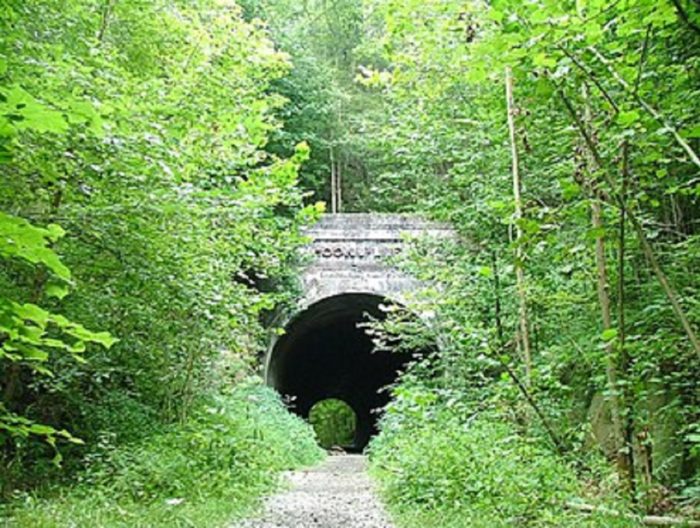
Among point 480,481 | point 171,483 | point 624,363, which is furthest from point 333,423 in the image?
point 624,363

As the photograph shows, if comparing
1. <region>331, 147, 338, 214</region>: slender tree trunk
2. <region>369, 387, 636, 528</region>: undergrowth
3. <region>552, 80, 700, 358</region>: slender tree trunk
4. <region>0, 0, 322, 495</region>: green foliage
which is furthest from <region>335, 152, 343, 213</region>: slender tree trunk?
<region>552, 80, 700, 358</region>: slender tree trunk

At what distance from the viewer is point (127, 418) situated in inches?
277

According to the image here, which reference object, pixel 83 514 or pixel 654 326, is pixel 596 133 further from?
pixel 83 514

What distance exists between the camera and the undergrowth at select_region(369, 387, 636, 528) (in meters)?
4.21

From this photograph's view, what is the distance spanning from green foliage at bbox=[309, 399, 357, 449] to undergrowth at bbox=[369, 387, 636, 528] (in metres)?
22.2

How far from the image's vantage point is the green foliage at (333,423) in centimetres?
2877

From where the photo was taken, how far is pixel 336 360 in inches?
805

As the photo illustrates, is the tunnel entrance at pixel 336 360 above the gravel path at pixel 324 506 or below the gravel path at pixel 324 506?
above

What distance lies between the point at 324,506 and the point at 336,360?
585 inches

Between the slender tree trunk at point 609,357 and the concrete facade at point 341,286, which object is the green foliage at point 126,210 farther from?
the concrete facade at point 341,286

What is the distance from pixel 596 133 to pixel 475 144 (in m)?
5.86

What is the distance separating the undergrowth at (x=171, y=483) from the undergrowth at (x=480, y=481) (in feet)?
4.26

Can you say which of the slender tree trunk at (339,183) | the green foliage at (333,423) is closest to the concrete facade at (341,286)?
the slender tree trunk at (339,183)

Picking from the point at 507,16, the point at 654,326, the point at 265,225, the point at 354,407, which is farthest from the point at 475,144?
the point at 354,407
